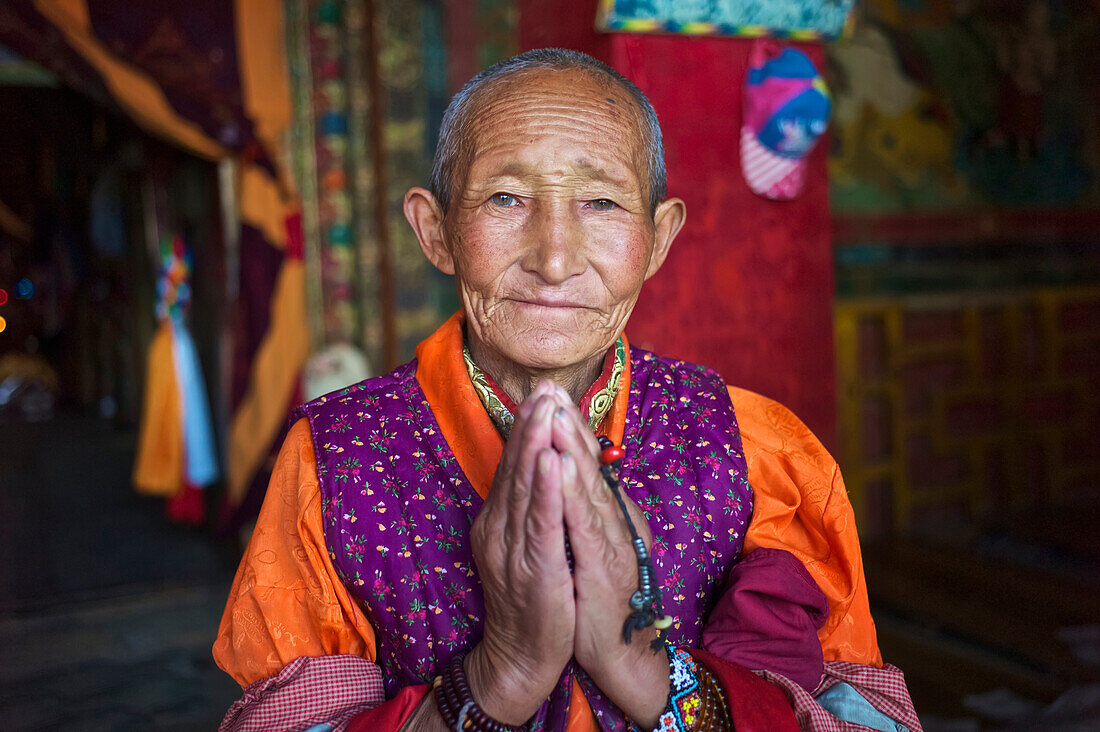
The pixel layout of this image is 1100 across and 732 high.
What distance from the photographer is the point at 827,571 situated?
1.29m

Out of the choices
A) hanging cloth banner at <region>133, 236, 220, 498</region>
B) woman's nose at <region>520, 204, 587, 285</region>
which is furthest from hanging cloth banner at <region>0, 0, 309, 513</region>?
woman's nose at <region>520, 204, 587, 285</region>

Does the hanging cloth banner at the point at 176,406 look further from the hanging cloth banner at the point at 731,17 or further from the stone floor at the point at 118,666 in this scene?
the hanging cloth banner at the point at 731,17

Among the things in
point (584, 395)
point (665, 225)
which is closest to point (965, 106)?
point (665, 225)

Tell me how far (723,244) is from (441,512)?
1606mm

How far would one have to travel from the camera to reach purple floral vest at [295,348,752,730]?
1130mm

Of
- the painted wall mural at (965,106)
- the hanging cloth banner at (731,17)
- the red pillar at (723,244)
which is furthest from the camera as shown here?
the painted wall mural at (965,106)

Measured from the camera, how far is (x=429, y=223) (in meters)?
1.30

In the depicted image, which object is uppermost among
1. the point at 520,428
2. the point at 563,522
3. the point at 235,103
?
the point at 235,103

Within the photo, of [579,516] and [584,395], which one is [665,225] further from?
[579,516]

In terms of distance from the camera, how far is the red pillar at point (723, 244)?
238cm

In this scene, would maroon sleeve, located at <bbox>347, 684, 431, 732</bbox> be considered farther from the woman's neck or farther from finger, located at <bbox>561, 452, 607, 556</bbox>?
the woman's neck

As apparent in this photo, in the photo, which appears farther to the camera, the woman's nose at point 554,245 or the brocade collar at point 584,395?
the brocade collar at point 584,395

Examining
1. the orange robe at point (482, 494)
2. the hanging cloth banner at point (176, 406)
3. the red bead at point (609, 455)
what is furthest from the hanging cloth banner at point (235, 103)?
the red bead at point (609, 455)

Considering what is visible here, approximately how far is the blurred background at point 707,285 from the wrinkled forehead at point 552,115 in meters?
1.12
